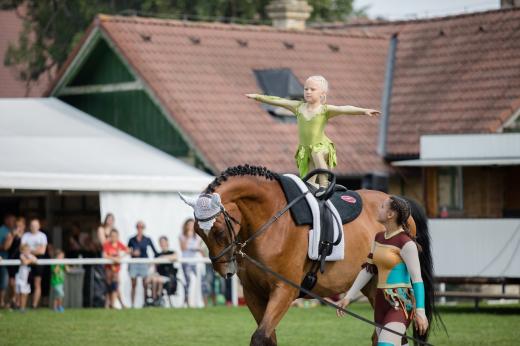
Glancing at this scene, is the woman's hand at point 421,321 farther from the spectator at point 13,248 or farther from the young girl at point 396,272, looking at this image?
the spectator at point 13,248

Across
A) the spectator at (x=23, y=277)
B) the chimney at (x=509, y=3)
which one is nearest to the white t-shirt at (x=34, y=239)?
the spectator at (x=23, y=277)

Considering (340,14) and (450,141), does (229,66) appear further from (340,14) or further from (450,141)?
(340,14)

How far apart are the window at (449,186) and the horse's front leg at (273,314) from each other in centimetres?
1645

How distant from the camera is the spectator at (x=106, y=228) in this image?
85.0 feet

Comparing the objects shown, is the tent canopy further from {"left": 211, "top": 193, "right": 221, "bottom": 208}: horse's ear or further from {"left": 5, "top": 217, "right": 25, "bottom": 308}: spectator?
{"left": 211, "top": 193, "right": 221, "bottom": 208}: horse's ear

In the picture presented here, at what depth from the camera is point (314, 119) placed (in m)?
13.4

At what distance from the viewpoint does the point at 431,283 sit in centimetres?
1389

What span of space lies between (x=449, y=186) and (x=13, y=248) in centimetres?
908

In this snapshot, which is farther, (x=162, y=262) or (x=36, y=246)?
(x=162, y=262)

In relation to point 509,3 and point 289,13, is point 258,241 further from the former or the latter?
point 289,13

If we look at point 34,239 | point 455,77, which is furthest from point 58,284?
point 455,77

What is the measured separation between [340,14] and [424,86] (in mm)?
14423

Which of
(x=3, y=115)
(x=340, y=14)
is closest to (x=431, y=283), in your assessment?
(x=3, y=115)

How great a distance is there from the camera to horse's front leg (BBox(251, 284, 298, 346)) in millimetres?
11969
